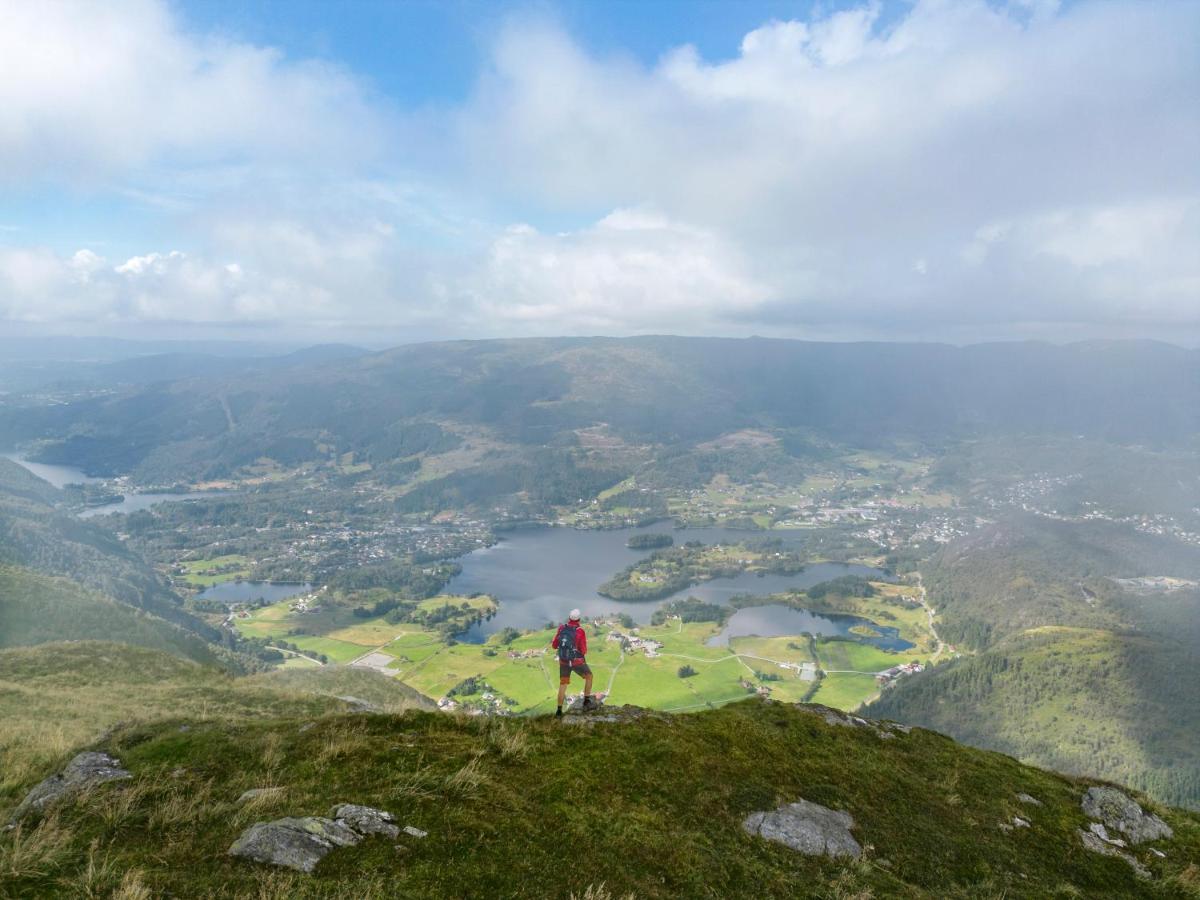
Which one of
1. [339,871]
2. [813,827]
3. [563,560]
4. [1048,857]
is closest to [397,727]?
[339,871]

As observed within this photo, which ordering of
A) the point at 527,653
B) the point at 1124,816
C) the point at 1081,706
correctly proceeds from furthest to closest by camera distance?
the point at 527,653 < the point at 1081,706 < the point at 1124,816

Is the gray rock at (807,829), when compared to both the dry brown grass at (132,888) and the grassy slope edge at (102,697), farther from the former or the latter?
the grassy slope edge at (102,697)

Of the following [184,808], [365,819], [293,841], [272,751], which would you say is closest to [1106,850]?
[365,819]

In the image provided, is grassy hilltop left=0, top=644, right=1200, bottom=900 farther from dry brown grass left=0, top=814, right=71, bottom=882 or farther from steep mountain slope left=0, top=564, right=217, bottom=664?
steep mountain slope left=0, top=564, right=217, bottom=664

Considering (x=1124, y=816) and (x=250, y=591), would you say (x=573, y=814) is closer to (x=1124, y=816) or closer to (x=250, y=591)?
(x=1124, y=816)

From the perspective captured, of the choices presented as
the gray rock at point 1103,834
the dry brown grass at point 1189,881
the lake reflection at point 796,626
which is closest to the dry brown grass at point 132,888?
the dry brown grass at point 1189,881

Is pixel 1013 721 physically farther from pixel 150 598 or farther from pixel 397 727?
pixel 150 598
